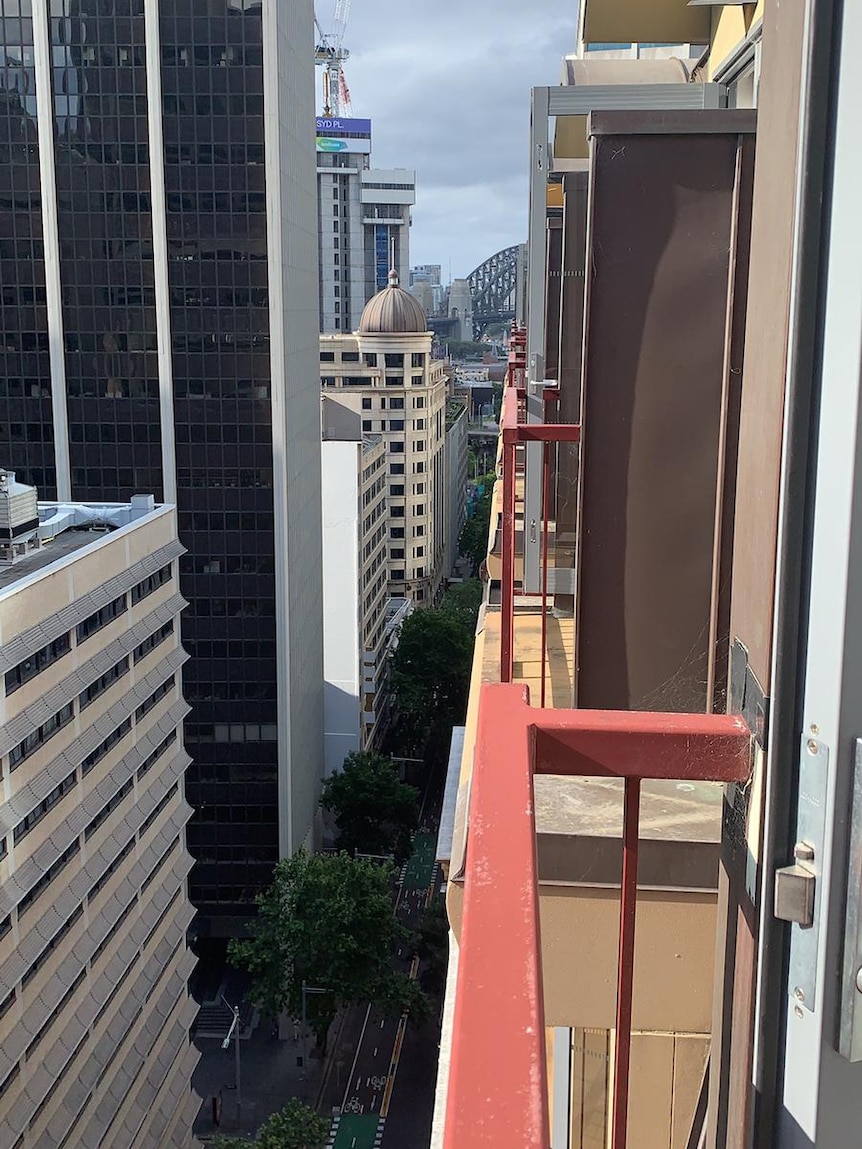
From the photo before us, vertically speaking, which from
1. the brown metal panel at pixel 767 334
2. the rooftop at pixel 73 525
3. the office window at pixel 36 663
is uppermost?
the brown metal panel at pixel 767 334

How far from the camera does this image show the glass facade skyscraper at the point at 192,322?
35.2 m

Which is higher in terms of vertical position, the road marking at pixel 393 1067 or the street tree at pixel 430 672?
the street tree at pixel 430 672

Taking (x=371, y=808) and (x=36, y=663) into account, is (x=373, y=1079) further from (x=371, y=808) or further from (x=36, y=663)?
(x=36, y=663)

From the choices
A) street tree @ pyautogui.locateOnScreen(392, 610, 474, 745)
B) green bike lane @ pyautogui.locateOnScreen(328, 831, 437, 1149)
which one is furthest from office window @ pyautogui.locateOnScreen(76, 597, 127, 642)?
street tree @ pyautogui.locateOnScreen(392, 610, 474, 745)

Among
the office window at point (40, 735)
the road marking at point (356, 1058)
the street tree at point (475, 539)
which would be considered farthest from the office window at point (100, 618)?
the street tree at point (475, 539)

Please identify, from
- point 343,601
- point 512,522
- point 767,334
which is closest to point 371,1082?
point 343,601

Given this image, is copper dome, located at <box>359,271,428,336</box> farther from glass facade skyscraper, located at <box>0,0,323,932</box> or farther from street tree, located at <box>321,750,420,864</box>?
street tree, located at <box>321,750,420,864</box>

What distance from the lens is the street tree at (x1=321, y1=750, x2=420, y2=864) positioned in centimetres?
4150

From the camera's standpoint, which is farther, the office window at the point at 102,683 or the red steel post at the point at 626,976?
the office window at the point at 102,683

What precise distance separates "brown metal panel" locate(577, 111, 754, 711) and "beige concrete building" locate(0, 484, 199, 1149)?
18.5 metres

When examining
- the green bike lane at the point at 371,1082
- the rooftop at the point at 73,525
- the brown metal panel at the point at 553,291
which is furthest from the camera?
the green bike lane at the point at 371,1082

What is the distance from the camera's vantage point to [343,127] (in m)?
118

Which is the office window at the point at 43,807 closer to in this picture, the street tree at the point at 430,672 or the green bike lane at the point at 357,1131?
the green bike lane at the point at 357,1131

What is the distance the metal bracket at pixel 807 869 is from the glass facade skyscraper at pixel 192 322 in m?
A: 35.6
